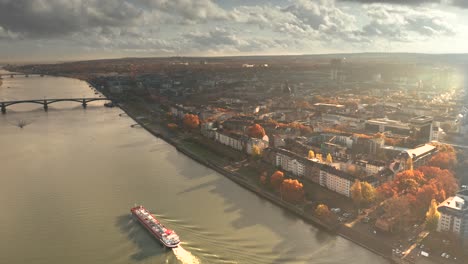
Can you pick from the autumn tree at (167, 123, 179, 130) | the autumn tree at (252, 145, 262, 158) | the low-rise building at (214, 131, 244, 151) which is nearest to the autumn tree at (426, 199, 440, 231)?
the autumn tree at (252, 145, 262, 158)

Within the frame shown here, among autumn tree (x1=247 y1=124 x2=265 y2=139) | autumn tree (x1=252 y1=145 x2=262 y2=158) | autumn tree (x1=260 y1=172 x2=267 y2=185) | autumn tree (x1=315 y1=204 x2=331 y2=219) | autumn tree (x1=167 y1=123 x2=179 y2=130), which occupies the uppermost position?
autumn tree (x1=247 y1=124 x2=265 y2=139)

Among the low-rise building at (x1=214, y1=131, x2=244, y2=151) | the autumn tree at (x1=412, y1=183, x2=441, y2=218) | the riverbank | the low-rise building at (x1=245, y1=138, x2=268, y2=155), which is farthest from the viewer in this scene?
the low-rise building at (x1=214, y1=131, x2=244, y2=151)

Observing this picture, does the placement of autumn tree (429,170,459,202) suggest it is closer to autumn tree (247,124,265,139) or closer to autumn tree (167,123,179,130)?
autumn tree (247,124,265,139)

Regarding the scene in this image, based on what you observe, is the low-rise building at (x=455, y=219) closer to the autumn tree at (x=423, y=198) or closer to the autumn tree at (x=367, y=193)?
the autumn tree at (x=423, y=198)

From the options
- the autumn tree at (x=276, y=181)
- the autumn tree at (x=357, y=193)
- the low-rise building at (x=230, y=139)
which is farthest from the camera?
the low-rise building at (x=230, y=139)

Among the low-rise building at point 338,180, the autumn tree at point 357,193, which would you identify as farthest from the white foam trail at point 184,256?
the low-rise building at point 338,180

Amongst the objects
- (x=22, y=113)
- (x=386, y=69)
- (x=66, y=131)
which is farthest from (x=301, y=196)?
(x=386, y=69)

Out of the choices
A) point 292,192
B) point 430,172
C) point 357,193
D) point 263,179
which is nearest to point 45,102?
point 263,179
